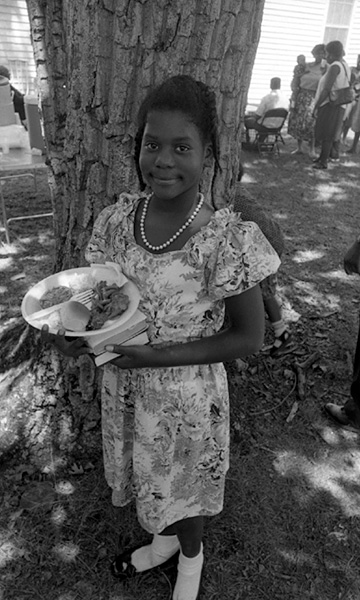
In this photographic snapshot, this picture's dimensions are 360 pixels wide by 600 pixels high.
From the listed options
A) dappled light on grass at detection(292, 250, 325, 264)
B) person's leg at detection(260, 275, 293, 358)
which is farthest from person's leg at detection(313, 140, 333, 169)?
person's leg at detection(260, 275, 293, 358)

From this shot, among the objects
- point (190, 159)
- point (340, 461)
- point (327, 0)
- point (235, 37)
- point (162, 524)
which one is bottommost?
point (340, 461)

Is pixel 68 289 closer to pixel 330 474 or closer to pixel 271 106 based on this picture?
pixel 330 474

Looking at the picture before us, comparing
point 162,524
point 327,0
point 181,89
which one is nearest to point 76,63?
point 181,89

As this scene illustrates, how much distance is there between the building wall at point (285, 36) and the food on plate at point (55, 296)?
14187 mm

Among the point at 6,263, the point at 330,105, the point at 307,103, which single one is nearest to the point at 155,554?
the point at 6,263

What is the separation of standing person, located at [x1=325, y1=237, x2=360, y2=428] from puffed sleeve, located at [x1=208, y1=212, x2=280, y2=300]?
1.47 metres

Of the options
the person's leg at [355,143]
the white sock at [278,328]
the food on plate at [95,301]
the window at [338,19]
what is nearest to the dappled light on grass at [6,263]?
the white sock at [278,328]

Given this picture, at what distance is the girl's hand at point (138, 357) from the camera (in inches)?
62.2

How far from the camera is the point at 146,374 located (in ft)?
5.87

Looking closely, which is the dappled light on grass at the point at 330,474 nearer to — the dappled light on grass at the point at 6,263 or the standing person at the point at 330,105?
the dappled light on grass at the point at 6,263

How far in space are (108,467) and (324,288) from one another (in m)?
3.29

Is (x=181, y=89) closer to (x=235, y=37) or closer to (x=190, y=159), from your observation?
(x=190, y=159)

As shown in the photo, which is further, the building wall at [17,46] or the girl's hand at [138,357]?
the building wall at [17,46]

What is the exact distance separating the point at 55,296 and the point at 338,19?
17.3 metres
